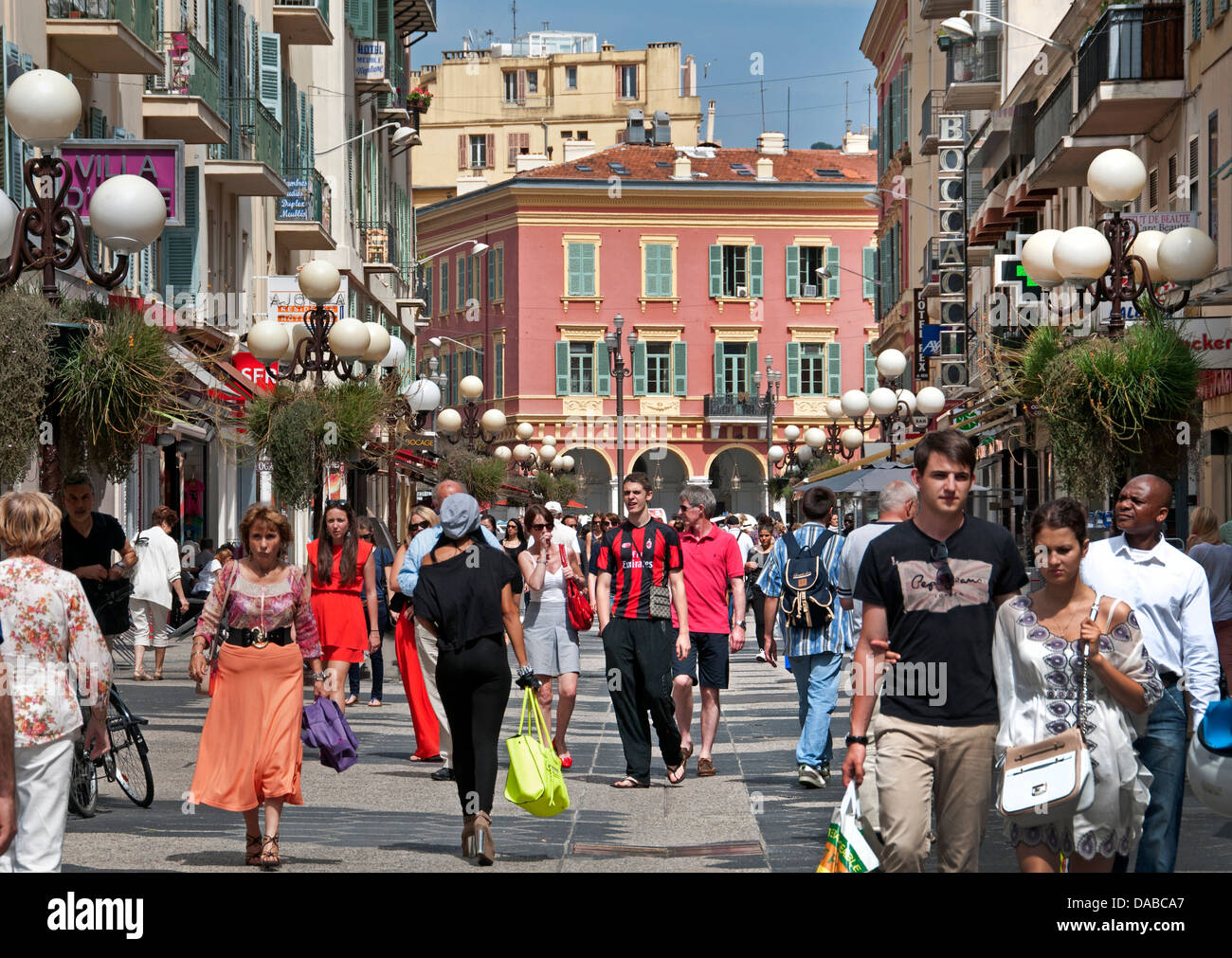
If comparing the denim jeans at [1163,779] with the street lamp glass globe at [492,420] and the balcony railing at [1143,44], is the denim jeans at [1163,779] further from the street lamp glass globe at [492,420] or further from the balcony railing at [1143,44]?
the street lamp glass globe at [492,420]

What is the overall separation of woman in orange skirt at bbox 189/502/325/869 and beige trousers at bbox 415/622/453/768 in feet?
11.7

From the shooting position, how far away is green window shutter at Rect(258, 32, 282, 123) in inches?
1369

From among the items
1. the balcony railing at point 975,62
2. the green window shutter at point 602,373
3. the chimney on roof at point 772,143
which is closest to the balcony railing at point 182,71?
the balcony railing at point 975,62

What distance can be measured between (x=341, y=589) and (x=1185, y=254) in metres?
6.34

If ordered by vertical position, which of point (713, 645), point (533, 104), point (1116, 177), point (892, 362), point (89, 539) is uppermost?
point (533, 104)

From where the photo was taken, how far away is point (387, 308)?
50.7 meters

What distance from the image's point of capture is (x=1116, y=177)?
49.0ft

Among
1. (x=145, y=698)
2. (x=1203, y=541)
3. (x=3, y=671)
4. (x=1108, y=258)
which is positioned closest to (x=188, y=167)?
(x=145, y=698)

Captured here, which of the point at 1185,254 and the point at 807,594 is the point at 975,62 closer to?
the point at 1185,254

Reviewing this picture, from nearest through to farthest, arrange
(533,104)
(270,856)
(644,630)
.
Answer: (270,856), (644,630), (533,104)

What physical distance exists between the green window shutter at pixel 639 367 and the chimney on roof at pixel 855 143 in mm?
13580

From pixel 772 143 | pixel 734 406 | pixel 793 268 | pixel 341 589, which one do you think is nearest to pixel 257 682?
pixel 341 589

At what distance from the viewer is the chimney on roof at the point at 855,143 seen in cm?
8782

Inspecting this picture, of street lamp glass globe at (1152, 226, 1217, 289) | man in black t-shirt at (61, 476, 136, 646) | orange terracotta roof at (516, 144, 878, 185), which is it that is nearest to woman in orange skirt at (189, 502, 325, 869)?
man in black t-shirt at (61, 476, 136, 646)
